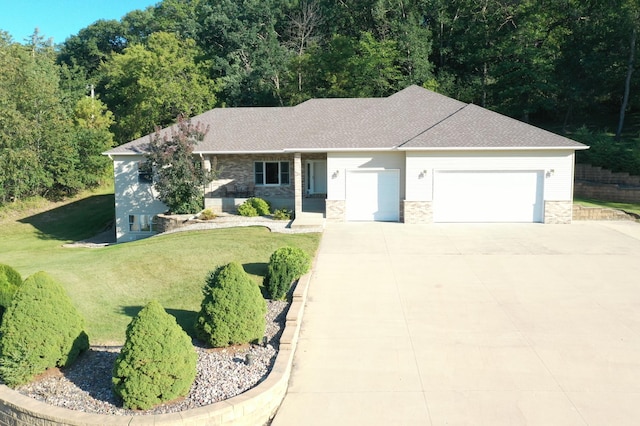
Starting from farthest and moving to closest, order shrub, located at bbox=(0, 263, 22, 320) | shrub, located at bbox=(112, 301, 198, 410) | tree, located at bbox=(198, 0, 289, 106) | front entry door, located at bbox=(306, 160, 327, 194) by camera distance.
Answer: tree, located at bbox=(198, 0, 289, 106)
front entry door, located at bbox=(306, 160, 327, 194)
shrub, located at bbox=(0, 263, 22, 320)
shrub, located at bbox=(112, 301, 198, 410)

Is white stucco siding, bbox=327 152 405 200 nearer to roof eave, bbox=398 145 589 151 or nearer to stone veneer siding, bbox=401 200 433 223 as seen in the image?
stone veneer siding, bbox=401 200 433 223

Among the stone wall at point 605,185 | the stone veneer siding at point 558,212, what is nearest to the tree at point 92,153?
the stone veneer siding at point 558,212

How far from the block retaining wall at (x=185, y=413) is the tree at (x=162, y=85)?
33.1 metres

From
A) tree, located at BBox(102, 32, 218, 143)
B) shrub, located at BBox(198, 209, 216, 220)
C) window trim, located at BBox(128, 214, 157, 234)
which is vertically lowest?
window trim, located at BBox(128, 214, 157, 234)

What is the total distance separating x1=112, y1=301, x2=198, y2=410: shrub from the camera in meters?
6.50

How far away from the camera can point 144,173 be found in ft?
81.6

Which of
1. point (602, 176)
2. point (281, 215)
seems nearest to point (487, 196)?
point (281, 215)

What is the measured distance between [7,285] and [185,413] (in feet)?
20.2

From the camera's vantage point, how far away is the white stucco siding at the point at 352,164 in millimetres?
21156

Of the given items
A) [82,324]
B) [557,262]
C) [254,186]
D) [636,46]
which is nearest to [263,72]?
[254,186]

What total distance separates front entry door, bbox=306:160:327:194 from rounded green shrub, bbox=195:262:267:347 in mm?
17197

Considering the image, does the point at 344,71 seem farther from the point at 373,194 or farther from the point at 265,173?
the point at 373,194

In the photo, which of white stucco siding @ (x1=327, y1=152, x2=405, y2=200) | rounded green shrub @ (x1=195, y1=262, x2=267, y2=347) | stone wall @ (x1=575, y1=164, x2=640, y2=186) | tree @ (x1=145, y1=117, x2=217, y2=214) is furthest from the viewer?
stone wall @ (x1=575, y1=164, x2=640, y2=186)

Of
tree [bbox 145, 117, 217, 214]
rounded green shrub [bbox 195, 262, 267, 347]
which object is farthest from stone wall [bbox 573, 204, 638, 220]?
rounded green shrub [bbox 195, 262, 267, 347]
